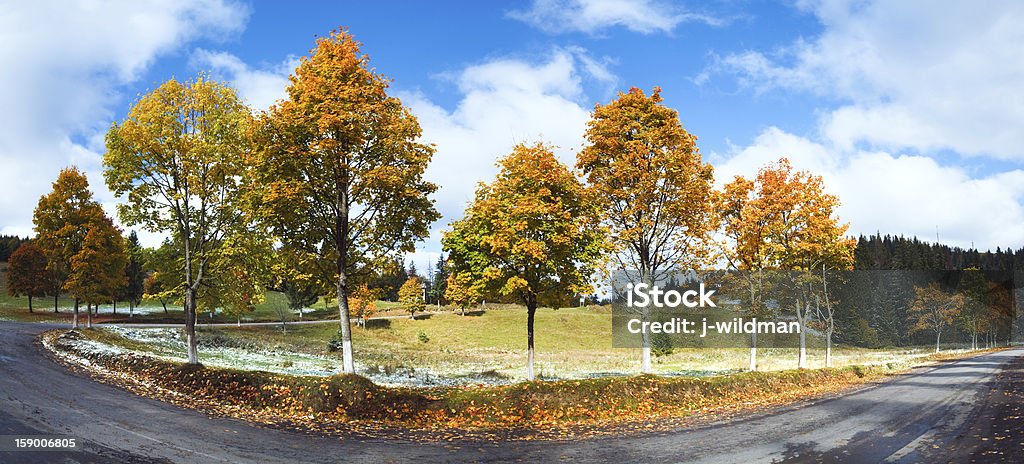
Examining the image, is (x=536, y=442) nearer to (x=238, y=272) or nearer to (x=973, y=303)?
(x=238, y=272)

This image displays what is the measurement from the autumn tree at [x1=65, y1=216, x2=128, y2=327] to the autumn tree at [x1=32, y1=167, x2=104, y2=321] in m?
0.68

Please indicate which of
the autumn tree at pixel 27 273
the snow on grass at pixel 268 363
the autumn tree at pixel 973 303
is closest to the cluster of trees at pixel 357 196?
the snow on grass at pixel 268 363

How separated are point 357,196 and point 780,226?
25.3 meters

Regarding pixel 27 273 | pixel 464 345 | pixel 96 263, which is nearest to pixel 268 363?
pixel 96 263

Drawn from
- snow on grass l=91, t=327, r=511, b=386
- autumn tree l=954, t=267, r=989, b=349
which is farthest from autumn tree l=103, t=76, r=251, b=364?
autumn tree l=954, t=267, r=989, b=349

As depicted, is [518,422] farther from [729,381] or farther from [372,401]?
[729,381]

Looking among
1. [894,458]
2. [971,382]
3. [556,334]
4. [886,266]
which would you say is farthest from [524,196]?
[886,266]

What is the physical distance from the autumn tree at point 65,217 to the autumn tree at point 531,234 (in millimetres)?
34197

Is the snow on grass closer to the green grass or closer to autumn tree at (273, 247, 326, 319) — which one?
the green grass

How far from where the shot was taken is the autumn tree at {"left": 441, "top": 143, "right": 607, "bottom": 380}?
872 inches

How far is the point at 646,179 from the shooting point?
77.5 feet

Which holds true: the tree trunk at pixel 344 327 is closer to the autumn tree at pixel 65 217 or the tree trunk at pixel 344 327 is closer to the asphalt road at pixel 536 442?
the asphalt road at pixel 536 442

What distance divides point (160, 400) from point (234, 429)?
552cm

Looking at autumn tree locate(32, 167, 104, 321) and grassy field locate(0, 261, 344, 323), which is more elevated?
autumn tree locate(32, 167, 104, 321)
